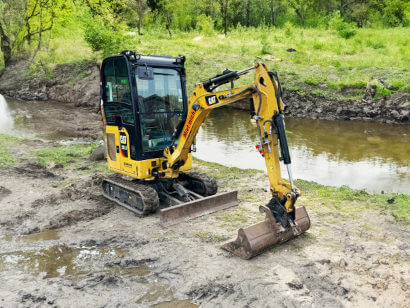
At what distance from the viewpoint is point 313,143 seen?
13.3 metres

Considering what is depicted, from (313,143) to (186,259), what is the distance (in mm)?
8911

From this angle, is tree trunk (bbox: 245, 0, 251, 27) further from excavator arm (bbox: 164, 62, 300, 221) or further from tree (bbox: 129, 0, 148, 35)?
excavator arm (bbox: 164, 62, 300, 221)

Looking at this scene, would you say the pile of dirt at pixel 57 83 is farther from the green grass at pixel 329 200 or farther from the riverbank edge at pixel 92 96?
the green grass at pixel 329 200

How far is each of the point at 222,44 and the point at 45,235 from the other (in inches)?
830

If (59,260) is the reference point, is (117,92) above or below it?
above

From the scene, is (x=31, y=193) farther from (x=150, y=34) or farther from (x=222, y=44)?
(x=150, y=34)

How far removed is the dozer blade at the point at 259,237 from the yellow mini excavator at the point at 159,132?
0.06 m

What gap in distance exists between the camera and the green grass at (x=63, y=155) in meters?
10.9

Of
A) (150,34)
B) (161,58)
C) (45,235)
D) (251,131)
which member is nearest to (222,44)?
(150,34)

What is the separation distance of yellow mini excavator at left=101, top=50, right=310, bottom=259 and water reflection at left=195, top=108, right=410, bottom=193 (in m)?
3.28

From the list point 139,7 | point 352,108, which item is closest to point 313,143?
point 352,108

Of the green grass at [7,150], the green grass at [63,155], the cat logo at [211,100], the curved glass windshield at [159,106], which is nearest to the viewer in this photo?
the cat logo at [211,100]

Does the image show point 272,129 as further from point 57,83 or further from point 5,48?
point 5,48

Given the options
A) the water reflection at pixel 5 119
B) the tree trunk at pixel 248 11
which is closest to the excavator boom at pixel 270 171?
the water reflection at pixel 5 119
